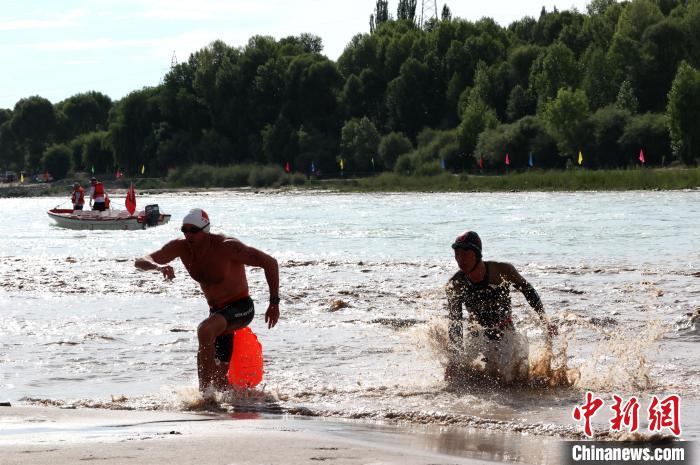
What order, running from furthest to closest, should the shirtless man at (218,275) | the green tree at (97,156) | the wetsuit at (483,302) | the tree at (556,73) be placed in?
the green tree at (97,156) → the tree at (556,73) → the wetsuit at (483,302) → the shirtless man at (218,275)

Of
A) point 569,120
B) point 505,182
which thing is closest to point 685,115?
point 569,120

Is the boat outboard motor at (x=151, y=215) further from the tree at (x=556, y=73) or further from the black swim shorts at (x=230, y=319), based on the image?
the tree at (x=556, y=73)

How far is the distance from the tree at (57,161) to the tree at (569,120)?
93568mm

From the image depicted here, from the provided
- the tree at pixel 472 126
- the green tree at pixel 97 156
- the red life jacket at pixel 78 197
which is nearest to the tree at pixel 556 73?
the tree at pixel 472 126

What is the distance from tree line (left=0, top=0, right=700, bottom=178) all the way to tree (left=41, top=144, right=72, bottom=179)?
21 centimetres

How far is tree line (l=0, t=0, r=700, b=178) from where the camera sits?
89.8 metres

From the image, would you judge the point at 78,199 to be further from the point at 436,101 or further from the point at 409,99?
the point at 436,101

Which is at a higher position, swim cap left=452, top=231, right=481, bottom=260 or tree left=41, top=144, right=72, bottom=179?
tree left=41, top=144, right=72, bottom=179

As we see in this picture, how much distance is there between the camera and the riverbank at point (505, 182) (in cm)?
6844

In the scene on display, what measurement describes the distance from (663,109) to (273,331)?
89584 mm

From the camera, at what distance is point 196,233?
9375 mm

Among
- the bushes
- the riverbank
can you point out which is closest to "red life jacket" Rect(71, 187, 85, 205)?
the riverbank

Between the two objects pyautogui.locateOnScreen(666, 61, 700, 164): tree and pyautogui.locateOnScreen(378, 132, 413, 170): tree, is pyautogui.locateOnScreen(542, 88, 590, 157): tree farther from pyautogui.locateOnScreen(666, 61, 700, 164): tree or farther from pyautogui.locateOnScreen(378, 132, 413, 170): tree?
pyautogui.locateOnScreen(378, 132, 413, 170): tree

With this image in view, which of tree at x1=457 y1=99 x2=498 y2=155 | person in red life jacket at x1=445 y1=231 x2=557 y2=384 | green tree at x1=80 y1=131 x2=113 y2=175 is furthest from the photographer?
green tree at x1=80 y1=131 x2=113 y2=175
